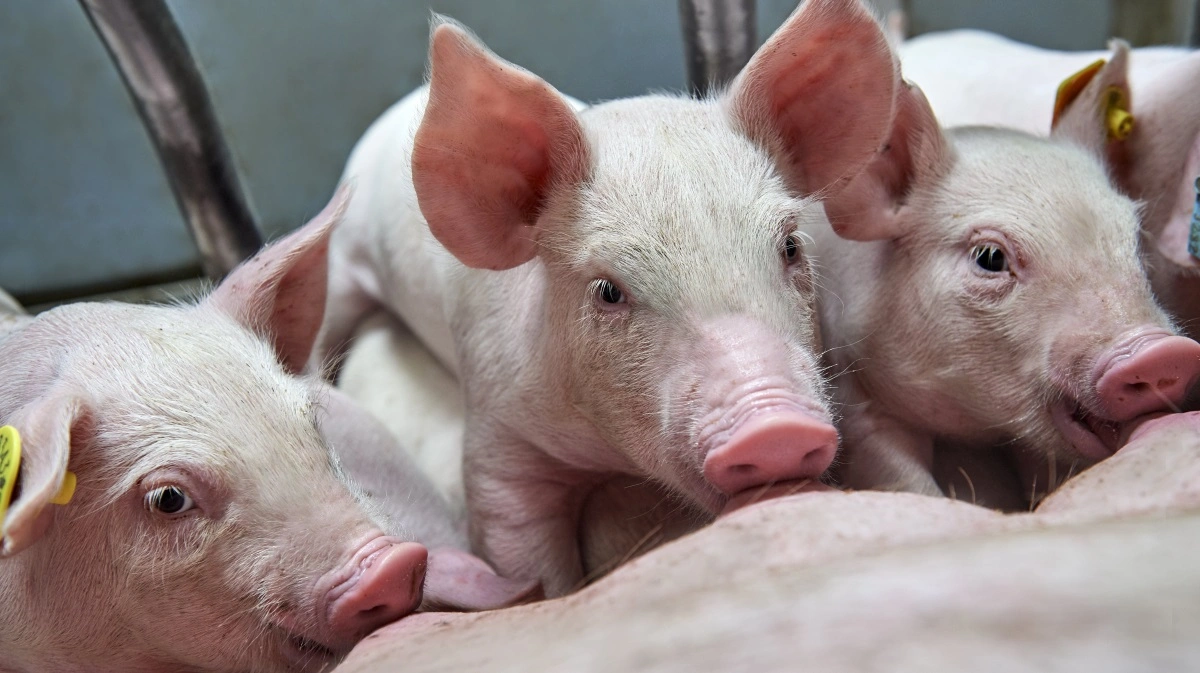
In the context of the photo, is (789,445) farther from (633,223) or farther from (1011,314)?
(1011,314)

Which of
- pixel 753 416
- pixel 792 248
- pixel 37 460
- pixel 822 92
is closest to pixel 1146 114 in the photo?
pixel 822 92

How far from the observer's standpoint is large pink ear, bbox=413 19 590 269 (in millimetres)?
1440

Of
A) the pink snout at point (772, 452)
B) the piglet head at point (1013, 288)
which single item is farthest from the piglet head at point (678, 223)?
the piglet head at point (1013, 288)

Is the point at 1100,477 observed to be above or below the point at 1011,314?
above

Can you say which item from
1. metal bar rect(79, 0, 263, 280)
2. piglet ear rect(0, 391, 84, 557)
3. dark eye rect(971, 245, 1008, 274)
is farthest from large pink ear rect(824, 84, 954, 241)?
metal bar rect(79, 0, 263, 280)

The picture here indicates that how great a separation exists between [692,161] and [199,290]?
3.33 ft

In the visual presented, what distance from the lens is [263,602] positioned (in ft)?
4.45

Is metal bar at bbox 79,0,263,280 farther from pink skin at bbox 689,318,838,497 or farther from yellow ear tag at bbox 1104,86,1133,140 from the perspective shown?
yellow ear tag at bbox 1104,86,1133,140

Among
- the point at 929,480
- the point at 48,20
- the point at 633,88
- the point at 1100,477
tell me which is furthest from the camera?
the point at 633,88

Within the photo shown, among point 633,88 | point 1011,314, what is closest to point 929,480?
point 1011,314

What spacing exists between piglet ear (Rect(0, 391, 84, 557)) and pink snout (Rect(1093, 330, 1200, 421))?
1431 millimetres

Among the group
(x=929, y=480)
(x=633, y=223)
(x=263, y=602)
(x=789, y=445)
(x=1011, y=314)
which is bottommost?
(x=929, y=480)

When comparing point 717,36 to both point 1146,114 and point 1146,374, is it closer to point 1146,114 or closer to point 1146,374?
point 1146,114

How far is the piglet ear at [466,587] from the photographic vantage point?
155 centimetres
